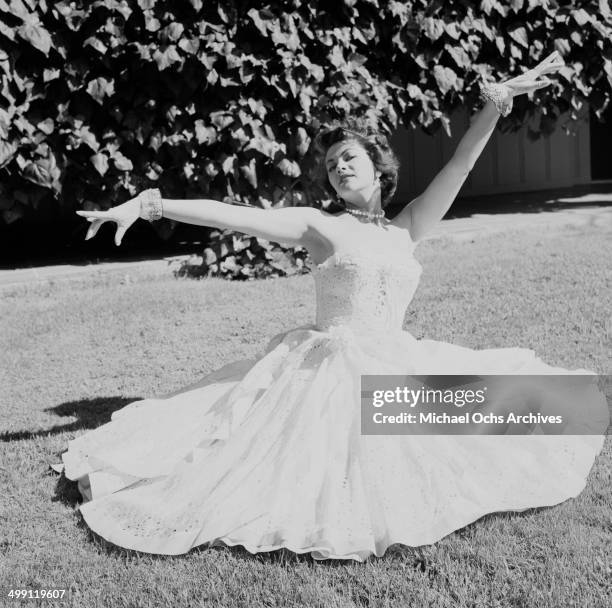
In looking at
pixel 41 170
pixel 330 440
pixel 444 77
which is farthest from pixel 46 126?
pixel 330 440

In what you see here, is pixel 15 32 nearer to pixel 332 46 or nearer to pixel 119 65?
pixel 119 65

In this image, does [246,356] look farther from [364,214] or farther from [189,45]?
[189,45]

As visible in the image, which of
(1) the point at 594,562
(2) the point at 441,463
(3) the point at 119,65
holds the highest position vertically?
(3) the point at 119,65

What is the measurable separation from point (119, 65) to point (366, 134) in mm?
4697

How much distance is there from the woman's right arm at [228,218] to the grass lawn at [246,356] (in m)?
1.18

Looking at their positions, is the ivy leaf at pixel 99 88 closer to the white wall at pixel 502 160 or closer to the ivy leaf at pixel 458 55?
the ivy leaf at pixel 458 55

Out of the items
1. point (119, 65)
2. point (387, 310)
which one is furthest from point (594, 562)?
point (119, 65)

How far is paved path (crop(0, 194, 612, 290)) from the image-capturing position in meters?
8.24

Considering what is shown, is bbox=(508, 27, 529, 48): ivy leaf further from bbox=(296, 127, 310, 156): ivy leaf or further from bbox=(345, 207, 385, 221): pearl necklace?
bbox=(345, 207, 385, 221): pearl necklace

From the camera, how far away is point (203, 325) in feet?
20.9

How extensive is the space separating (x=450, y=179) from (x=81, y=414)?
2443mm

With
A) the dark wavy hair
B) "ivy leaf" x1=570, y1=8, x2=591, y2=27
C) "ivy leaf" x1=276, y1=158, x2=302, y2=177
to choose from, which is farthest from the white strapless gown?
"ivy leaf" x1=570, y1=8, x2=591, y2=27
